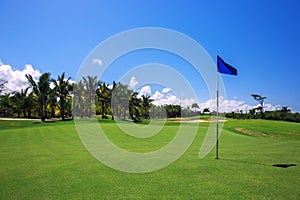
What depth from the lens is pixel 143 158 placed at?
35.2 feet

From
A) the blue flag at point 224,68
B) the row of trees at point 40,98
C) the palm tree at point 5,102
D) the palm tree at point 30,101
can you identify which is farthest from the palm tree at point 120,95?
the blue flag at point 224,68

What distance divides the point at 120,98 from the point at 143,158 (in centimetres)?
5221

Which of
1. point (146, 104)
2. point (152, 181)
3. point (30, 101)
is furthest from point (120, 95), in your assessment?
point (152, 181)

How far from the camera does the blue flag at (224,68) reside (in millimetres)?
10990

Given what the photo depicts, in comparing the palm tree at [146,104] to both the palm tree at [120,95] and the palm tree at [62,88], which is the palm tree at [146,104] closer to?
the palm tree at [120,95]

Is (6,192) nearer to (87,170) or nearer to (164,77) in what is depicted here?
(87,170)

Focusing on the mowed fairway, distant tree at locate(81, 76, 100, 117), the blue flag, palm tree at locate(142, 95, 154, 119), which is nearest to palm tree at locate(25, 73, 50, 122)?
distant tree at locate(81, 76, 100, 117)

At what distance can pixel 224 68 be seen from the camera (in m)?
11.1

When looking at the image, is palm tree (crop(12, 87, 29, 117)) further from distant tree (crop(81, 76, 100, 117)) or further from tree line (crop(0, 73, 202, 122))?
distant tree (crop(81, 76, 100, 117))

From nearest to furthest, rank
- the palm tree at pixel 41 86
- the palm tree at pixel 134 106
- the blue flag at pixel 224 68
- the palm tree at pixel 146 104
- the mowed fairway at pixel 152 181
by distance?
the mowed fairway at pixel 152 181, the blue flag at pixel 224 68, the palm tree at pixel 41 86, the palm tree at pixel 134 106, the palm tree at pixel 146 104

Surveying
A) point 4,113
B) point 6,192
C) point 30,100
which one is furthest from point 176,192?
point 4,113

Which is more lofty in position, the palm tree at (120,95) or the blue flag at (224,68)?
the palm tree at (120,95)

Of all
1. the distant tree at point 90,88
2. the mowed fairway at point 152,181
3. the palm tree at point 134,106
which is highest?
the distant tree at point 90,88

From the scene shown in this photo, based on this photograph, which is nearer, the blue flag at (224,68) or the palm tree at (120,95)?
the blue flag at (224,68)
